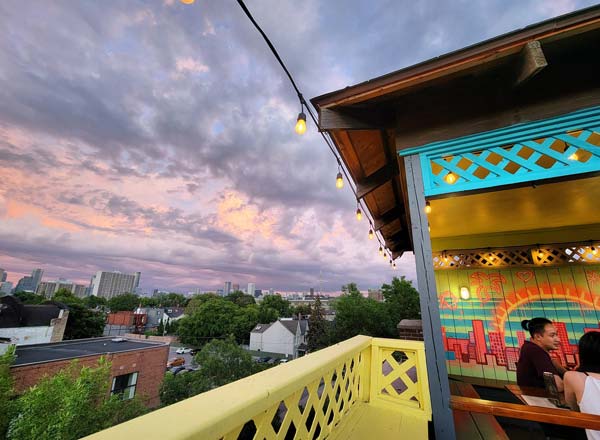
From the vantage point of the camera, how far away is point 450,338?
198 inches

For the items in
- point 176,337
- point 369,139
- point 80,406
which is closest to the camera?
point 369,139

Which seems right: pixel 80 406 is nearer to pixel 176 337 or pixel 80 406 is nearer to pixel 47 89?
pixel 47 89

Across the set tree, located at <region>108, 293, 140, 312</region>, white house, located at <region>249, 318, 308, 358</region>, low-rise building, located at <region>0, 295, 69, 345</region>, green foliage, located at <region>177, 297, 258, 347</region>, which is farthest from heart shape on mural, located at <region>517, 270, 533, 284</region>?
tree, located at <region>108, 293, 140, 312</region>

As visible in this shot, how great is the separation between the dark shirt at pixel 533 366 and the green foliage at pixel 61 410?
11.3 metres

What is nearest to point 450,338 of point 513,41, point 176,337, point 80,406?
point 513,41

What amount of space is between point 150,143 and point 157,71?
462 inches

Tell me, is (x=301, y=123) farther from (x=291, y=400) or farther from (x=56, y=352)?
(x=56, y=352)

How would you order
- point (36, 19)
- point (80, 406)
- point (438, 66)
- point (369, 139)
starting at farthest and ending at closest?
point (36, 19)
point (80, 406)
point (369, 139)
point (438, 66)

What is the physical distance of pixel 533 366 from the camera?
2504mm

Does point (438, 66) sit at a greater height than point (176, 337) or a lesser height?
greater

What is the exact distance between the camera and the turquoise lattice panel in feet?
6.37

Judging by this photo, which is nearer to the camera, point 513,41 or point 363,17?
point 513,41

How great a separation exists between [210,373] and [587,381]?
17.0m

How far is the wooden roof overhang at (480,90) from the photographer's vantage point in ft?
5.85
